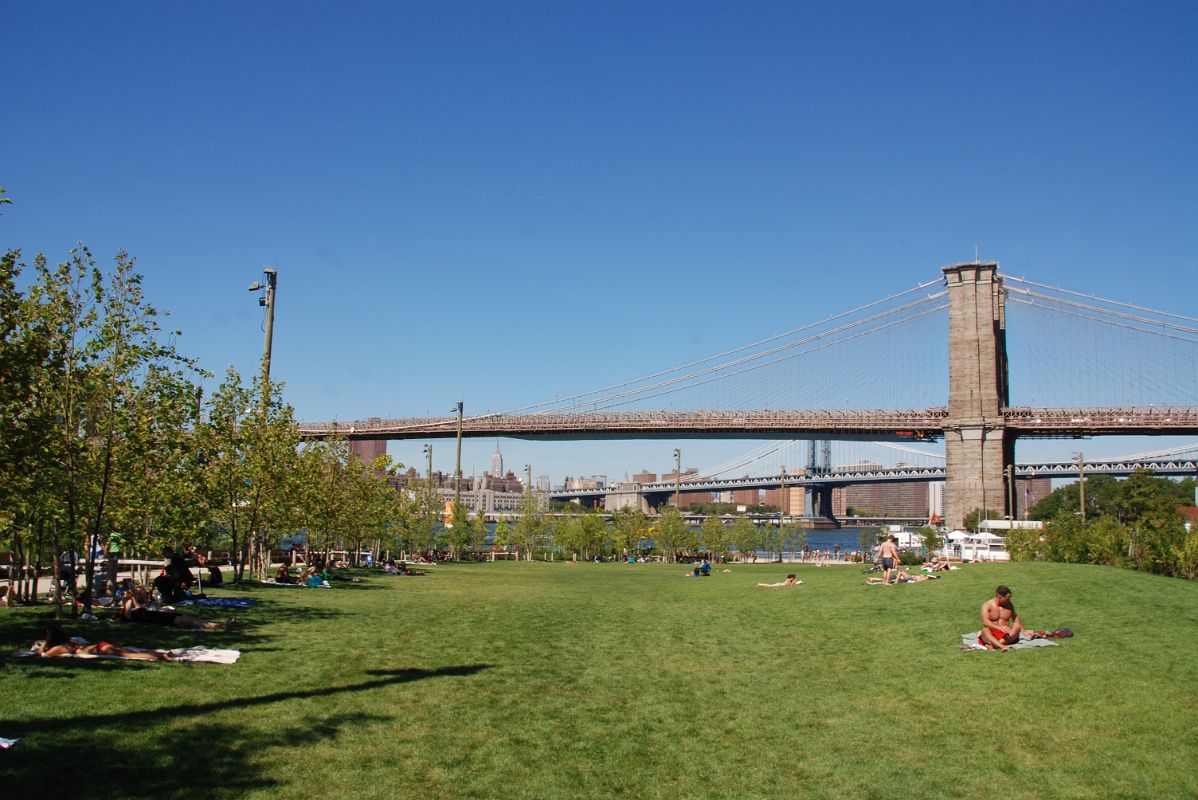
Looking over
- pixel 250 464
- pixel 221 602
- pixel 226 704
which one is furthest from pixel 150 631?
pixel 250 464

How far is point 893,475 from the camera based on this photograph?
101m

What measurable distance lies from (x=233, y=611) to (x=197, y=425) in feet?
22.3

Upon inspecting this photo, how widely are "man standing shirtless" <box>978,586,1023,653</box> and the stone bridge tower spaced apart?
50813 mm

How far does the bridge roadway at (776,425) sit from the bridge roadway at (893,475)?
15.9 feet

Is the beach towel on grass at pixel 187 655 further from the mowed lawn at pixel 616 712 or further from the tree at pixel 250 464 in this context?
the tree at pixel 250 464

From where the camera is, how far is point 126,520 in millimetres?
15648

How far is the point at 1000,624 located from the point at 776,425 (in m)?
62.0

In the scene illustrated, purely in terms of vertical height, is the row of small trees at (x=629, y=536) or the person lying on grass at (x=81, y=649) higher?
the person lying on grass at (x=81, y=649)

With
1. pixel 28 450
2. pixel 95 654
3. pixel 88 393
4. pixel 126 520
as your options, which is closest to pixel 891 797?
pixel 95 654

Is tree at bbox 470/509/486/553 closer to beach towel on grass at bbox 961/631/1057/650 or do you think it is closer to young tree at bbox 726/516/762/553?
young tree at bbox 726/516/762/553

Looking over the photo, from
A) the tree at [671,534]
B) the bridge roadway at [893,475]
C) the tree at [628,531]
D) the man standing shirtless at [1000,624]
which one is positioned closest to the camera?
the man standing shirtless at [1000,624]

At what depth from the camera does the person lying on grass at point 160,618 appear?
13.0m

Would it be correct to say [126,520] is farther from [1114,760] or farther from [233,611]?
[1114,760]

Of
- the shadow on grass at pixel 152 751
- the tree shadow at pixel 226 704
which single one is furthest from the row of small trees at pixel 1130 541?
the shadow on grass at pixel 152 751
